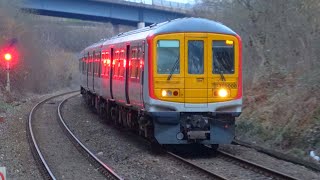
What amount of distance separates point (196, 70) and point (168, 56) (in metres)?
0.74

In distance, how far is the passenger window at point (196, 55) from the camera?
45.6 feet

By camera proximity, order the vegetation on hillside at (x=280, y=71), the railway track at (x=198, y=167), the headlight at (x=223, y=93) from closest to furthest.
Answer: the railway track at (x=198, y=167), the headlight at (x=223, y=93), the vegetation on hillside at (x=280, y=71)

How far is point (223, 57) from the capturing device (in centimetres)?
1404

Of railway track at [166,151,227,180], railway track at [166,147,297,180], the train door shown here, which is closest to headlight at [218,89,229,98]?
the train door

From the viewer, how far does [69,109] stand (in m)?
31.0

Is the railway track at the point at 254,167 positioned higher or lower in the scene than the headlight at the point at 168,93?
lower

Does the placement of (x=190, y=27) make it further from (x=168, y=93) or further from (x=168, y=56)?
(x=168, y=93)

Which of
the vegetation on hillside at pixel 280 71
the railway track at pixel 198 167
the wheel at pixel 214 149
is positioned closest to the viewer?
the railway track at pixel 198 167

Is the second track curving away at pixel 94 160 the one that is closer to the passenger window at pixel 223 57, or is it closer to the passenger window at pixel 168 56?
the passenger window at pixel 168 56

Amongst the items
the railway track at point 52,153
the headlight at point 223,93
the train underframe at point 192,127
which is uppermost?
the headlight at point 223,93

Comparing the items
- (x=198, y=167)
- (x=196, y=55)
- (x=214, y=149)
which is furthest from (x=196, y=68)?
(x=198, y=167)

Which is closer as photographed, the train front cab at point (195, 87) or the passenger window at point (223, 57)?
the train front cab at point (195, 87)

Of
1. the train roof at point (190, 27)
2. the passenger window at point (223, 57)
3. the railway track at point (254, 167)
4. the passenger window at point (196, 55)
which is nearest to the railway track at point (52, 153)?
the railway track at point (254, 167)

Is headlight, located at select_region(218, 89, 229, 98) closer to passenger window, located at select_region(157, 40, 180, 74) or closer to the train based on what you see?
the train
